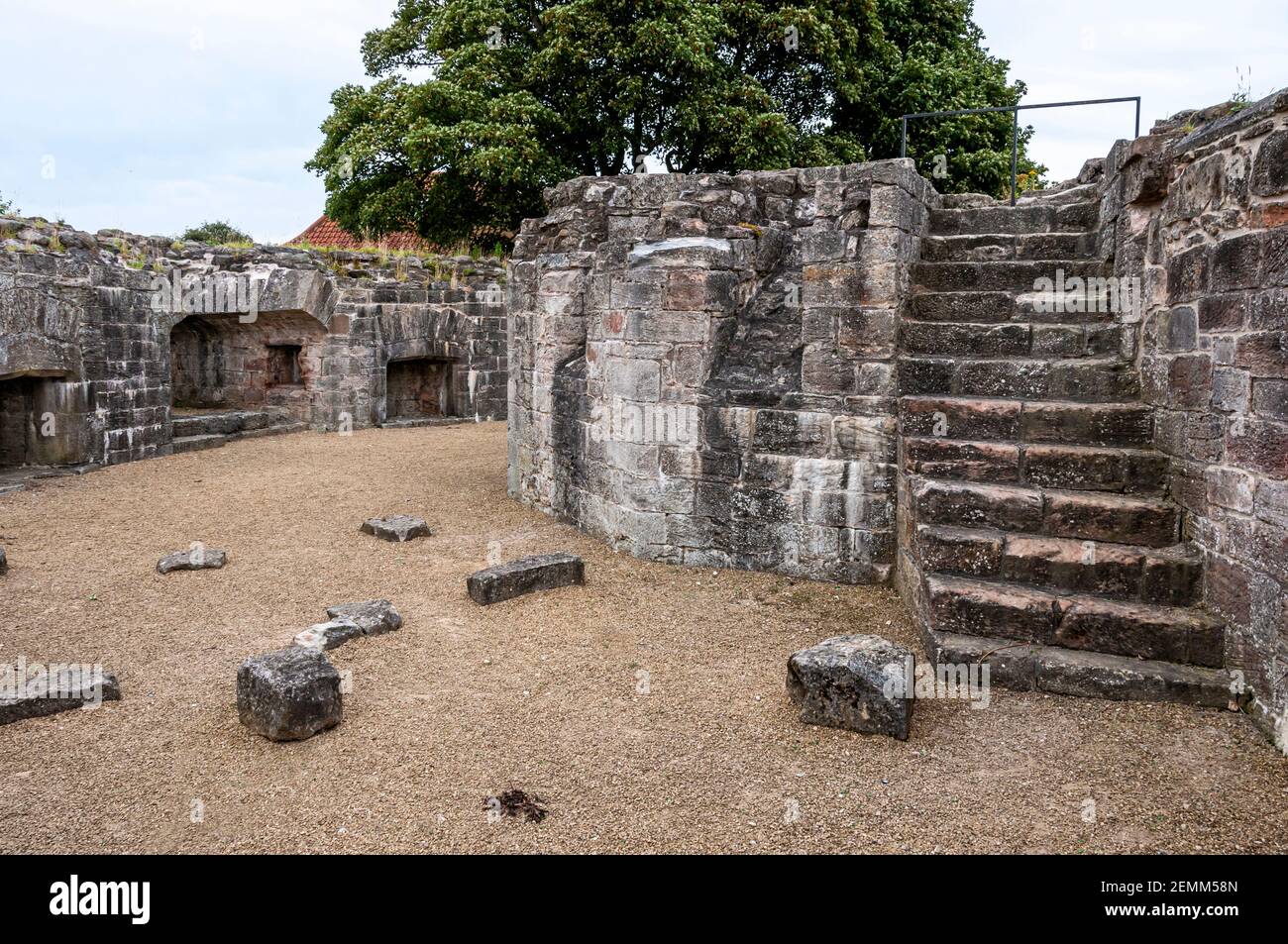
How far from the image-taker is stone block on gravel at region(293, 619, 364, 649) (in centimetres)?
475

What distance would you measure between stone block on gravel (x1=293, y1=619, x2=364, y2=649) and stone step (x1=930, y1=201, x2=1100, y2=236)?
192 inches

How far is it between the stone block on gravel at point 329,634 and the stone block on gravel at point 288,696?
30.0 inches

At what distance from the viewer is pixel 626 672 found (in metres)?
4.54

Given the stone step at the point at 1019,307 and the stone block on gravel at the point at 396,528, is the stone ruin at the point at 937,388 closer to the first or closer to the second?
the stone step at the point at 1019,307

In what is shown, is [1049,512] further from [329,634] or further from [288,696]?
[329,634]

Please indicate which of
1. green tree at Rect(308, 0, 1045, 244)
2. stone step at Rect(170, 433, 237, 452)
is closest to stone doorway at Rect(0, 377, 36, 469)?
stone step at Rect(170, 433, 237, 452)

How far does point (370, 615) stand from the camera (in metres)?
5.10

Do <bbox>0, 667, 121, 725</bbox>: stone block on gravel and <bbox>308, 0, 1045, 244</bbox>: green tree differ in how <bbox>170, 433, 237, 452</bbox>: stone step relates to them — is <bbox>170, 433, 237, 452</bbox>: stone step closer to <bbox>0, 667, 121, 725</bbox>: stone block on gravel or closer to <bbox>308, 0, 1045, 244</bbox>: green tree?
<bbox>308, 0, 1045, 244</bbox>: green tree

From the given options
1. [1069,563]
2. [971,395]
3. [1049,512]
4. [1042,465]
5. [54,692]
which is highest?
[971,395]

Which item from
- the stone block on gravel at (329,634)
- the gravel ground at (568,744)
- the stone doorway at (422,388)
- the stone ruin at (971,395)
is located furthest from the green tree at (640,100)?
the stone block on gravel at (329,634)

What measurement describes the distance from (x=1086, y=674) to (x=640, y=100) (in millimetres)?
13754

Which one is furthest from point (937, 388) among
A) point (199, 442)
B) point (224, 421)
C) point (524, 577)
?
point (224, 421)

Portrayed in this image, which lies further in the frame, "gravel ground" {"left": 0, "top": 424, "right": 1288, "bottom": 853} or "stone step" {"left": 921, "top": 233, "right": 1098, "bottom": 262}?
"stone step" {"left": 921, "top": 233, "right": 1098, "bottom": 262}

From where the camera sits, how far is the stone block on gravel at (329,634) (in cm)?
475
